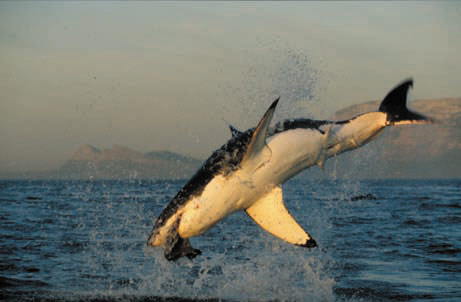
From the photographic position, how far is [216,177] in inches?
257

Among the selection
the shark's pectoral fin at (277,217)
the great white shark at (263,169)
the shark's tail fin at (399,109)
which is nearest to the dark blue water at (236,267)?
the great white shark at (263,169)

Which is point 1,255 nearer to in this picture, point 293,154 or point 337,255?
point 337,255

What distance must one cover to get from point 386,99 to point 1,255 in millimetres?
11864

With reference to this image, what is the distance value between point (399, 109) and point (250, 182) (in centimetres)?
228

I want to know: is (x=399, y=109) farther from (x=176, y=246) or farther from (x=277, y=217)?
(x=176, y=246)

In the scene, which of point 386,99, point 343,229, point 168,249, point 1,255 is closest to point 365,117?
point 386,99

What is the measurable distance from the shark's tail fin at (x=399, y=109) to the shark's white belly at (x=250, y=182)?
1.00 metres

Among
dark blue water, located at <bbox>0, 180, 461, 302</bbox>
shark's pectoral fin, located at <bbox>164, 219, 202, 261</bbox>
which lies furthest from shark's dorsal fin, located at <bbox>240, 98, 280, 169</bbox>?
dark blue water, located at <bbox>0, 180, 461, 302</bbox>

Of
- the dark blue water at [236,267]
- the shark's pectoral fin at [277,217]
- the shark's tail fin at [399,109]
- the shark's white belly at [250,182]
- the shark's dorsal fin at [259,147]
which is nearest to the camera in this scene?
the shark's dorsal fin at [259,147]

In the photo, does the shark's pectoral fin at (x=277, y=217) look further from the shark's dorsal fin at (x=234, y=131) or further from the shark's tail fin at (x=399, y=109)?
the shark's tail fin at (x=399, y=109)

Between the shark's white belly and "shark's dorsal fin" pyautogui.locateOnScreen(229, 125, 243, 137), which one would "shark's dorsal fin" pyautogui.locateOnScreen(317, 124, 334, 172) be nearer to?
the shark's white belly

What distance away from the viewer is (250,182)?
21.9 ft

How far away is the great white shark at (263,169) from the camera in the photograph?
6.43m

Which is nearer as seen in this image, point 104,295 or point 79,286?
point 104,295
